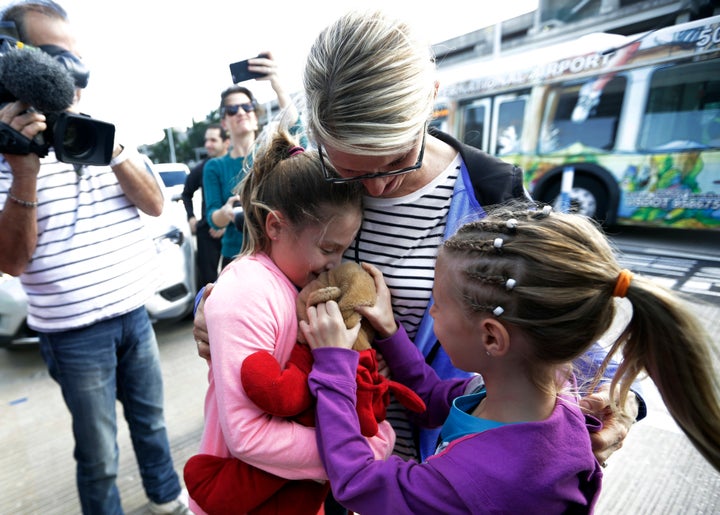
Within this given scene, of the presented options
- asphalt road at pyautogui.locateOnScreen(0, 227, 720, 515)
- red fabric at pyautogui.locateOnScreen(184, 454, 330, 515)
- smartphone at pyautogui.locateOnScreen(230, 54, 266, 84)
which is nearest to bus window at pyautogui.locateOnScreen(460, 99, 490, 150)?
asphalt road at pyautogui.locateOnScreen(0, 227, 720, 515)

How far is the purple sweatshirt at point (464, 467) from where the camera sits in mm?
759

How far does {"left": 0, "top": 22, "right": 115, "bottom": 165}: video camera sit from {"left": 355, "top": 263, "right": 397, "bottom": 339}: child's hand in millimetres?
1117

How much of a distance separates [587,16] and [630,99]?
7.65ft

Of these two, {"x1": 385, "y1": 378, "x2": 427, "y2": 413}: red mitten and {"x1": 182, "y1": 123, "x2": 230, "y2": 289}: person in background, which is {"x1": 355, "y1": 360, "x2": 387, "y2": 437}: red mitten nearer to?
{"x1": 385, "y1": 378, "x2": 427, "y2": 413}: red mitten

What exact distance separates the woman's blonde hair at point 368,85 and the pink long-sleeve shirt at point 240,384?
0.41m

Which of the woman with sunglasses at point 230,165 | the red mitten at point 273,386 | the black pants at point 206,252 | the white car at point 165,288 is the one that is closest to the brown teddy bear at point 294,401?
the red mitten at point 273,386

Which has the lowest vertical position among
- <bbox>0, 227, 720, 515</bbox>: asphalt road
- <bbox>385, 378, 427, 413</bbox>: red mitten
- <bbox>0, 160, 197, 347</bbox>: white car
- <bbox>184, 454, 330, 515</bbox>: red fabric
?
<bbox>0, 227, 720, 515</bbox>: asphalt road

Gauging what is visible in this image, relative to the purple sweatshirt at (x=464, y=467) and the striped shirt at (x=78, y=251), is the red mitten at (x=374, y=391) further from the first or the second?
the striped shirt at (x=78, y=251)

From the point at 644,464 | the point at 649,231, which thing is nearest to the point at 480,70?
the point at 649,231

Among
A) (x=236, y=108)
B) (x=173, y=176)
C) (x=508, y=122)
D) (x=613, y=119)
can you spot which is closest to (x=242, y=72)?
(x=236, y=108)

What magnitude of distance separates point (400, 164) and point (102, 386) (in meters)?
1.50

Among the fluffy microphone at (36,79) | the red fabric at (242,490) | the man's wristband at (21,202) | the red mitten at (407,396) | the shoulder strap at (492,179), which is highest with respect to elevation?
the fluffy microphone at (36,79)

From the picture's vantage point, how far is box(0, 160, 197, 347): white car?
3188mm

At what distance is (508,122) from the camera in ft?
26.5
